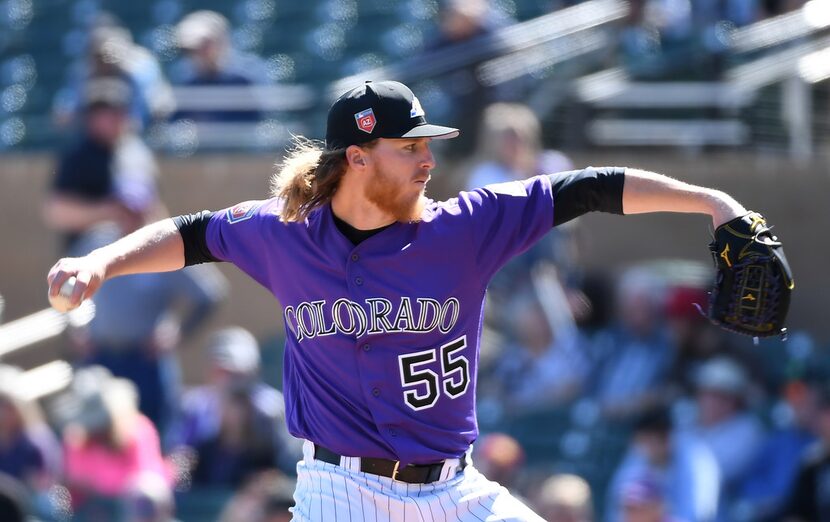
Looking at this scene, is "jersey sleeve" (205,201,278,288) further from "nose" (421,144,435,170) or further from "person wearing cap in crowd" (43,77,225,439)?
"person wearing cap in crowd" (43,77,225,439)

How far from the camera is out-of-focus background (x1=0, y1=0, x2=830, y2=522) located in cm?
616

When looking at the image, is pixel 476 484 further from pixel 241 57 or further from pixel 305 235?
pixel 241 57

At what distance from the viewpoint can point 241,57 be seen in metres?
8.89

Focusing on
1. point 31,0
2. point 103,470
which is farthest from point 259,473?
point 31,0

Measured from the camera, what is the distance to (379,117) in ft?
11.1

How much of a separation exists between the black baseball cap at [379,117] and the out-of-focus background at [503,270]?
2508mm

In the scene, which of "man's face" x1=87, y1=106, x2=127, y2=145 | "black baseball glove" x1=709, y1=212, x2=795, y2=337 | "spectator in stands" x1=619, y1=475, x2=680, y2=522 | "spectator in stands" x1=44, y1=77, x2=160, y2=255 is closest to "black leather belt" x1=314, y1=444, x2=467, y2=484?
"black baseball glove" x1=709, y1=212, x2=795, y2=337

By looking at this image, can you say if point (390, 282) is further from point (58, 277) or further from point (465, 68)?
point (465, 68)

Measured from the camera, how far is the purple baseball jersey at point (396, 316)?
3.36m

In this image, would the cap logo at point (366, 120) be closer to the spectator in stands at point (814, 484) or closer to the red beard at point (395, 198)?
the red beard at point (395, 198)

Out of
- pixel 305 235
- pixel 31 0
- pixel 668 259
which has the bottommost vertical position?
pixel 668 259

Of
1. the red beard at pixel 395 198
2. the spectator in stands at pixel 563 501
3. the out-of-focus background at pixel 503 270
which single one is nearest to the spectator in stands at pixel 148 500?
the out-of-focus background at pixel 503 270

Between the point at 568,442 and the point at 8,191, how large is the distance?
377cm

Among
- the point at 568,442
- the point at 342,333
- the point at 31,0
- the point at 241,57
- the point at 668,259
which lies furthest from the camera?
the point at 31,0
